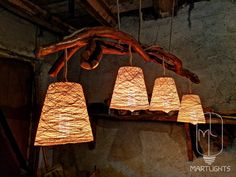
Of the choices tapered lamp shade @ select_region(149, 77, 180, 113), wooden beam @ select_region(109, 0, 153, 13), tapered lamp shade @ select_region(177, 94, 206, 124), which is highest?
wooden beam @ select_region(109, 0, 153, 13)

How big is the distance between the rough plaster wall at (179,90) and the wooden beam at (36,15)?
2.14 ft

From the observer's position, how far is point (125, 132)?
8.45 feet

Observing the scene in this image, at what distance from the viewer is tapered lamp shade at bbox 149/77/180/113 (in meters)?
1.48

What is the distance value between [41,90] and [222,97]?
6.55ft

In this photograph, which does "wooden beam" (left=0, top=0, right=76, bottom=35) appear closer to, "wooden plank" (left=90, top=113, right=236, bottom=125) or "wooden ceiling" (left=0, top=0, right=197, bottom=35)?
"wooden ceiling" (left=0, top=0, right=197, bottom=35)

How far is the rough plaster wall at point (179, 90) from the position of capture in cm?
222

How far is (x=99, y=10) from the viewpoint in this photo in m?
2.30

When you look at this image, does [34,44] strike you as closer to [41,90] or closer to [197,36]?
[41,90]

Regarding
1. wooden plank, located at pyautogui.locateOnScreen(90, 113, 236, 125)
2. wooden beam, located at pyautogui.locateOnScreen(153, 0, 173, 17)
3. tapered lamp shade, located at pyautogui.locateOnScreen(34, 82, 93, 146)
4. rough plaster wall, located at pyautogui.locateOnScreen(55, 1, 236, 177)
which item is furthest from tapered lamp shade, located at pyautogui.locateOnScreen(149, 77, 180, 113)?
wooden beam, located at pyautogui.locateOnScreen(153, 0, 173, 17)

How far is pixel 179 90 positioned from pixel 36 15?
169 cm

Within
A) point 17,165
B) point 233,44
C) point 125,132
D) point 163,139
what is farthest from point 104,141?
point 233,44

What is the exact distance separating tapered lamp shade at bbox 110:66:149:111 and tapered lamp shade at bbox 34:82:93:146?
0.27m

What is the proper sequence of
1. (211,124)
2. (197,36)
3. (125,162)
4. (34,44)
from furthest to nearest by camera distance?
(34,44) → (125,162) → (197,36) → (211,124)

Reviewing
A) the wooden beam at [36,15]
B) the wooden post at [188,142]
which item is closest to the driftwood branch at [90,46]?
the wooden post at [188,142]
